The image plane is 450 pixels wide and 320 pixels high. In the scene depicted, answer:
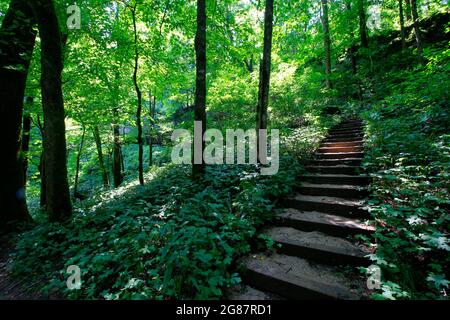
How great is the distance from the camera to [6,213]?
17.1ft

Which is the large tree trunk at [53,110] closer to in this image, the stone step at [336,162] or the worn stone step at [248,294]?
the worn stone step at [248,294]

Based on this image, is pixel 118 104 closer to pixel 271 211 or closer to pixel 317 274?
pixel 271 211

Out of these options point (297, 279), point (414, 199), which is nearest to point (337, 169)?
point (414, 199)

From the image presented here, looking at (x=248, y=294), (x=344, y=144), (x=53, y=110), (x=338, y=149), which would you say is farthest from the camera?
(x=344, y=144)

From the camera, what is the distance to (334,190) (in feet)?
14.7

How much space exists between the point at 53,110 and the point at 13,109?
5.39ft

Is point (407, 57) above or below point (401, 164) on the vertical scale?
above

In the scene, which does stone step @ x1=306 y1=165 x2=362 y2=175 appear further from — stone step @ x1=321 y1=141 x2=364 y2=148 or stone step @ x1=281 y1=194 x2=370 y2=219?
stone step @ x1=321 y1=141 x2=364 y2=148

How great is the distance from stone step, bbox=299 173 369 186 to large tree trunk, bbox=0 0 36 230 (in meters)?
7.07

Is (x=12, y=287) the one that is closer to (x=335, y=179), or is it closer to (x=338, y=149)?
(x=335, y=179)

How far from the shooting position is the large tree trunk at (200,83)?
552 cm

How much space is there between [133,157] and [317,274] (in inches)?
851

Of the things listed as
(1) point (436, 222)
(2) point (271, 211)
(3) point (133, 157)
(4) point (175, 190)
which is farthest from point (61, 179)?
(3) point (133, 157)

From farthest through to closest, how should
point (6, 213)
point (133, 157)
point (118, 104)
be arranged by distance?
point (133, 157) → point (118, 104) → point (6, 213)
